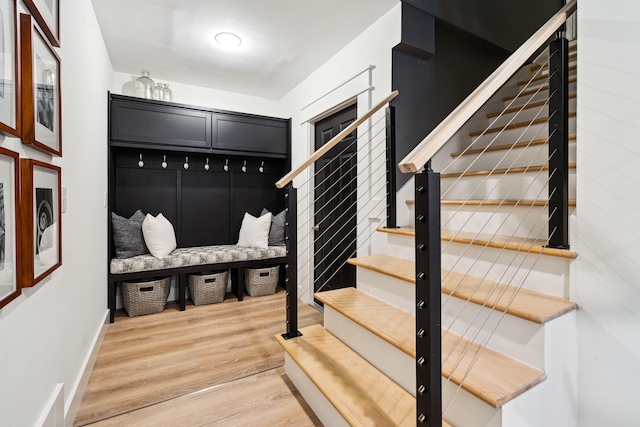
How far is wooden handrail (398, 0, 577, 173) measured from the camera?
3.02ft

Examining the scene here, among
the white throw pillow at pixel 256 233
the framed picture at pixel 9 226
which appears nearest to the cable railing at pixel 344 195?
the white throw pillow at pixel 256 233

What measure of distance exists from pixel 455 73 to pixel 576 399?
2345mm

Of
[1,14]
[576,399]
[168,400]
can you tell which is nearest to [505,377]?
[576,399]

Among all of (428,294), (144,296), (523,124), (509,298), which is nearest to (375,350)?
(509,298)

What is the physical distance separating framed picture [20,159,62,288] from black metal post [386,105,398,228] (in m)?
1.85

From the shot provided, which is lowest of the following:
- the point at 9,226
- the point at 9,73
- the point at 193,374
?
the point at 193,374

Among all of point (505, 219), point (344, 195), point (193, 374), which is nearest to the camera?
point (505, 219)

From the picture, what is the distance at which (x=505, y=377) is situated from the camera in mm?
1096

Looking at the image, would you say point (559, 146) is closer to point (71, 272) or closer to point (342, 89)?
point (342, 89)

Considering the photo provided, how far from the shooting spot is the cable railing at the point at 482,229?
0.94 metres

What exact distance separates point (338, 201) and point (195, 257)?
1.57m

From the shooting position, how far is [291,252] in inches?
74.7

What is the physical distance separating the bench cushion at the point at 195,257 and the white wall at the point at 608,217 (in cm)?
243

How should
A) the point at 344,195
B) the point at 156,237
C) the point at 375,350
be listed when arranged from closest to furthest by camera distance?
the point at 375,350 → the point at 344,195 → the point at 156,237
